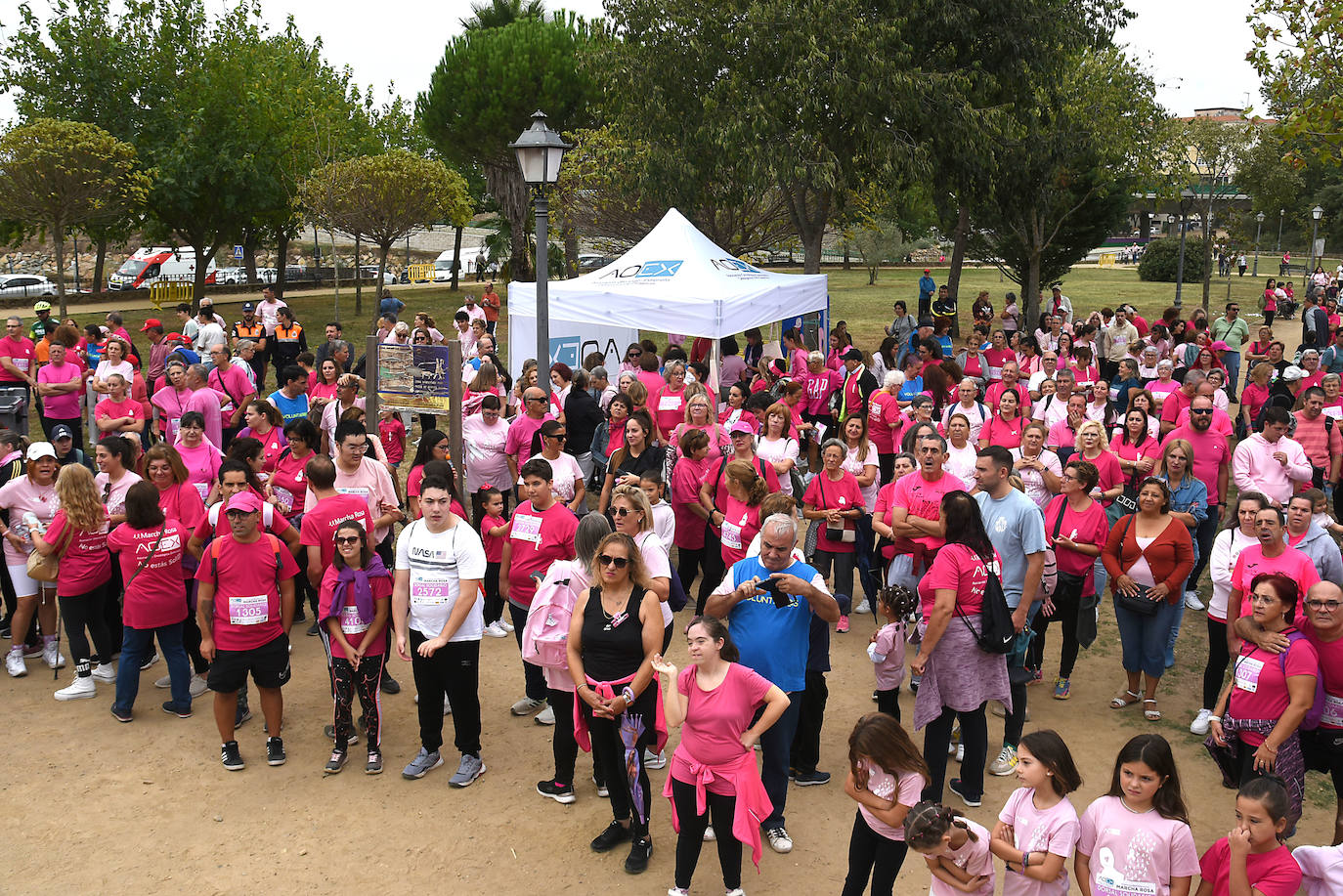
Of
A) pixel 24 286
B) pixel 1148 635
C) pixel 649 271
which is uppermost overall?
pixel 649 271

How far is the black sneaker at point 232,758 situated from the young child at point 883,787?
358 centimetres

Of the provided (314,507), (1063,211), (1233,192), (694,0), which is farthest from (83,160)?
(1233,192)

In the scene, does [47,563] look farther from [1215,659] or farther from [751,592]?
[1215,659]

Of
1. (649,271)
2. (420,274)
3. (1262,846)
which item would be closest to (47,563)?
(1262,846)

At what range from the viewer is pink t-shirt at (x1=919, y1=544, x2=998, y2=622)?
16.2ft

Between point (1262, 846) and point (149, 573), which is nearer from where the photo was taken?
Answer: point (1262, 846)

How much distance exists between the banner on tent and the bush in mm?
30735

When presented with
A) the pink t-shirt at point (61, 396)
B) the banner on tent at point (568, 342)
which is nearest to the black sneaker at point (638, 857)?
the pink t-shirt at point (61, 396)

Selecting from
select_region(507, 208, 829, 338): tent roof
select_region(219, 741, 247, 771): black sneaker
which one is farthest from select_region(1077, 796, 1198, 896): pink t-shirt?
select_region(507, 208, 829, 338): tent roof

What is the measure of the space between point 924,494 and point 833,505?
73 centimetres

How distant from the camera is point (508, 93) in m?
31.6

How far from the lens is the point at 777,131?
18172 millimetres

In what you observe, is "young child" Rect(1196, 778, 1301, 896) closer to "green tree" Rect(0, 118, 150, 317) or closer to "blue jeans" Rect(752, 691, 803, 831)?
"blue jeans" Rect(752, 691, 803, 831)

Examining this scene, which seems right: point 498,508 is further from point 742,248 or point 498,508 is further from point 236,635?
point 742,248
